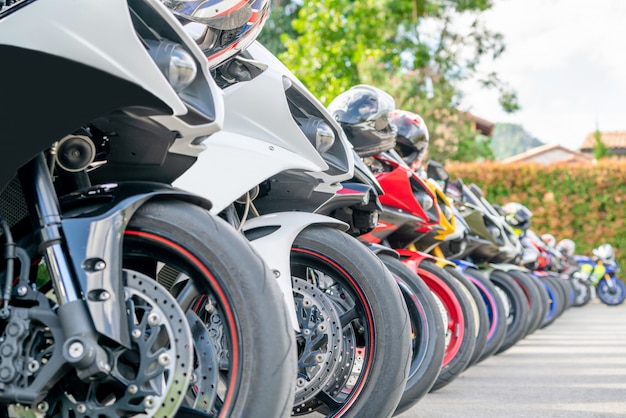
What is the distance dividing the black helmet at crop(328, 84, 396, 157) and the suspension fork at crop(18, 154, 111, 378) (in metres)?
2.67

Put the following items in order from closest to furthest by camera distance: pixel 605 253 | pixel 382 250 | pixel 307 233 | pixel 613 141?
pixel 307 233, pixel 382 250, pixel 605 253, pixel 613 141

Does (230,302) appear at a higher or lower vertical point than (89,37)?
lower

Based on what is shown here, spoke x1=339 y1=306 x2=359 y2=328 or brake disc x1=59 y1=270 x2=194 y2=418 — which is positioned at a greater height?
spoke x1=339 y1=306 x2=359 y2=328

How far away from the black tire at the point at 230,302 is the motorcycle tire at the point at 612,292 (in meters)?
18.2

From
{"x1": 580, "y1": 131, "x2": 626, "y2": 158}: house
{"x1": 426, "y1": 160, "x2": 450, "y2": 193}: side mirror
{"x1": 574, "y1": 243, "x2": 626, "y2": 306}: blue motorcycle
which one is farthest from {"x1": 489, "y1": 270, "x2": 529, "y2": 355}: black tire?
{"x1": 580, "y1": 131, "x2": 626, "y2": 158}: house

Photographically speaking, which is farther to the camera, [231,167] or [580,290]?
[580,290]

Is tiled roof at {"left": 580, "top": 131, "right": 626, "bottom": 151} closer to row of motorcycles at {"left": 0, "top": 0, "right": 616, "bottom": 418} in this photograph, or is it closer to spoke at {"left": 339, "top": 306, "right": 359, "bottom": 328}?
spoke at {"left": 339, "top": 306, "right": 359, "bottom": 328}

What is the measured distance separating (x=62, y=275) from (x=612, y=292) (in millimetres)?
18482

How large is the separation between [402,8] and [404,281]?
72.1 feet

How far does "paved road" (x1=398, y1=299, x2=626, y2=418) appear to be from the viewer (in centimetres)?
468

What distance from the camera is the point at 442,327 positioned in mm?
4219

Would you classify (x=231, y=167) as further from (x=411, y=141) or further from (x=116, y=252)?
(x=411, y=141)

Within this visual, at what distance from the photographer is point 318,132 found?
351 centimetres

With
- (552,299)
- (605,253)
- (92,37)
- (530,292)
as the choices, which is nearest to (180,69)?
(92,37)
